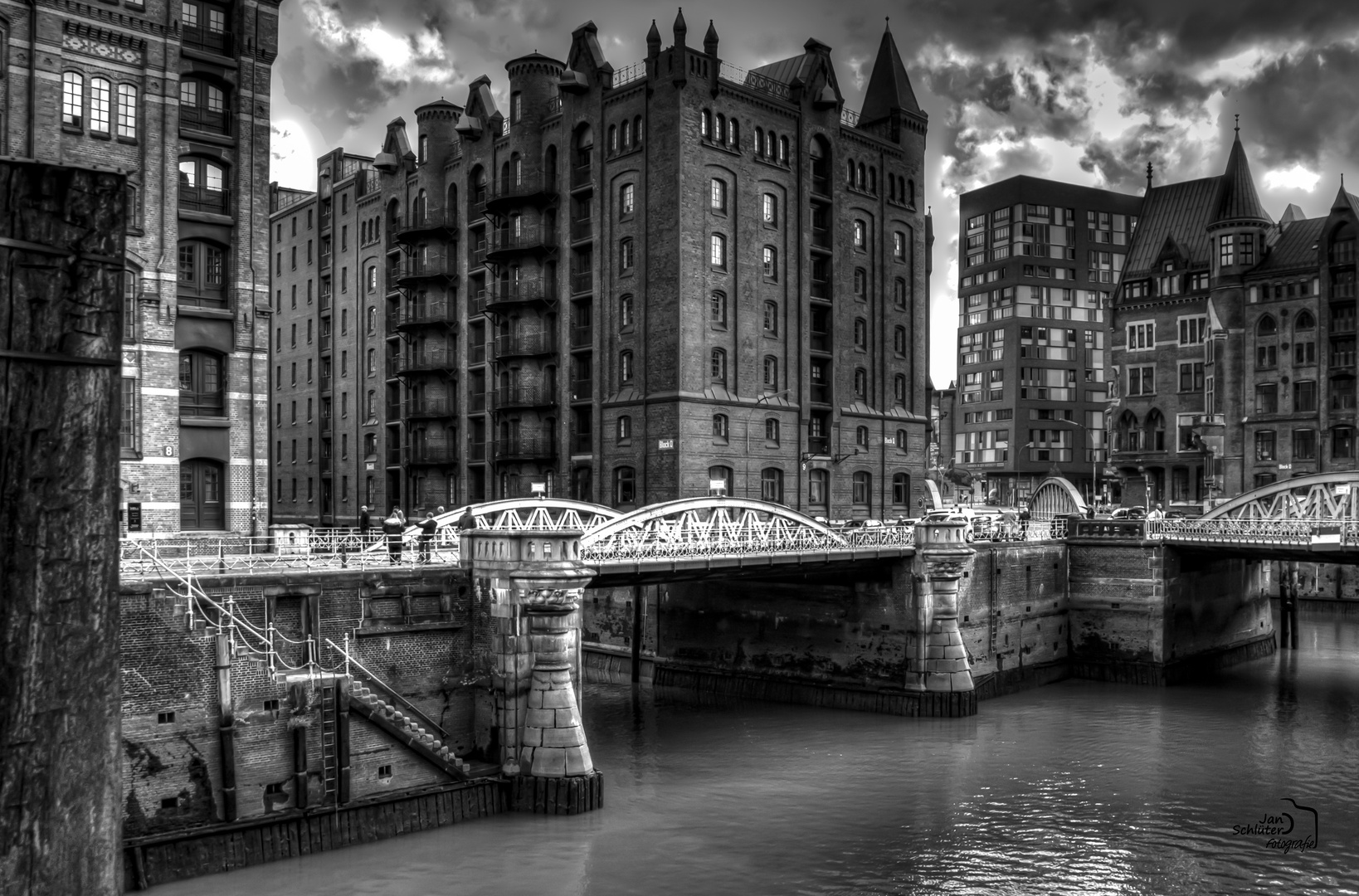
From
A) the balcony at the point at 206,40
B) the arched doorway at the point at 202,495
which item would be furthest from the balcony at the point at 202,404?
the balcony at the point at 206,40

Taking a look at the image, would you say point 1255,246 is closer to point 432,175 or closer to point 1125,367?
point 1125,367

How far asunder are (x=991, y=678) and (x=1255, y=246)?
47.9 meters

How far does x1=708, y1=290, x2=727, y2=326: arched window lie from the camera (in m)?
55.9

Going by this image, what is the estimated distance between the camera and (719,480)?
55.6m

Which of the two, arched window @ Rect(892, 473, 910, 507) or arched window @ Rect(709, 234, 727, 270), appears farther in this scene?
arched window @ Rect(892, 473, 910, 507)

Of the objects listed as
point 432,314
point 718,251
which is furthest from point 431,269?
point 718,251

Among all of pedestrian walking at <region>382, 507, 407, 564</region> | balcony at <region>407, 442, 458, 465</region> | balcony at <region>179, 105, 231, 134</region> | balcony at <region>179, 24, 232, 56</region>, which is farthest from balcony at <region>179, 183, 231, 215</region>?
balcony at <region>407, 442, 458, 465</region>

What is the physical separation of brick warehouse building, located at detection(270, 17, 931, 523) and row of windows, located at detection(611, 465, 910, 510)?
0.13 m

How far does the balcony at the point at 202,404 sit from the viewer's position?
1463 inches

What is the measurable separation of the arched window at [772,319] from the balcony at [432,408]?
802 inches

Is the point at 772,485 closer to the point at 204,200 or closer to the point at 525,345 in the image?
the point at 525,345

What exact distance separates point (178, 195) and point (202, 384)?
5763 millimetres

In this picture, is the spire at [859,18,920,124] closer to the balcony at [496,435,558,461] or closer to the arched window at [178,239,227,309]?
the balcony at [496,435,558,461]

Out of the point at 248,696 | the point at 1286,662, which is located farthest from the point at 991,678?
the point at 248,696
